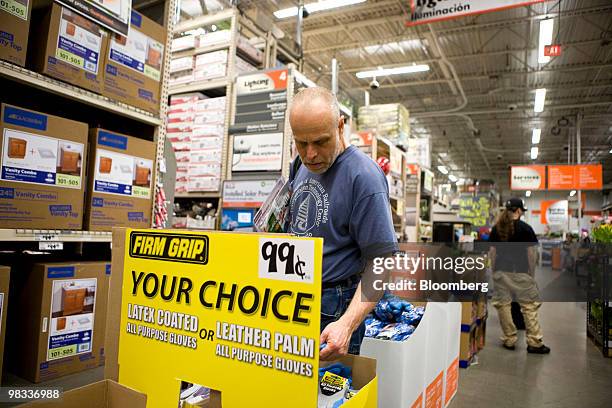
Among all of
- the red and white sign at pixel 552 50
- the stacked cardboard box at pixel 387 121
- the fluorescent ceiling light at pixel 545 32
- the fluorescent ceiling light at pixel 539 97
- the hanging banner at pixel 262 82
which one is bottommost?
the hanging banner at pixel 262 82

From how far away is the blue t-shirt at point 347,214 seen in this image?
1.37 meters

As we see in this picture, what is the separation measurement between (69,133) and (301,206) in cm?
115

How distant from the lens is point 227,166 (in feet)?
12.3

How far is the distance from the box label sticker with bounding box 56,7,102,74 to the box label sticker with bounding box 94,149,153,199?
417 millimetres

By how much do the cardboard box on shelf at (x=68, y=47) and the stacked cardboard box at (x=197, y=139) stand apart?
1792 mm

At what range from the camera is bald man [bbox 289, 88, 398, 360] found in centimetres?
137

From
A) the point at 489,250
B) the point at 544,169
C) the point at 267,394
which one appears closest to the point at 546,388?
the point at 489,250

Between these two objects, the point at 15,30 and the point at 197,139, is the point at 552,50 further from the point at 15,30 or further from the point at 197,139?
the point at 15,30

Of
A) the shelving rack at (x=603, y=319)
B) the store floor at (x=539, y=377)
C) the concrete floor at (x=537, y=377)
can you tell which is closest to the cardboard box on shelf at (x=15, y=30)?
the concrete floor at (x=537, y=377)

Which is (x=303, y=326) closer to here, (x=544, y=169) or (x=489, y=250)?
(x=489, y=250)

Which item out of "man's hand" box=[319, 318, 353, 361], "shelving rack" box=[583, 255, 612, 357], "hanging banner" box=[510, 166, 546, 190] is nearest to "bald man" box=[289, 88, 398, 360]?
"man's hand" box=[319, 318, 353, 361]

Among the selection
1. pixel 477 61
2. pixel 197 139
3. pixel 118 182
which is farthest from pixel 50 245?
pixel 477 61

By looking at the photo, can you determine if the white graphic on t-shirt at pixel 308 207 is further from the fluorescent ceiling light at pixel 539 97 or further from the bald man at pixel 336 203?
the fluorescent ceiling light at pixel 539 97

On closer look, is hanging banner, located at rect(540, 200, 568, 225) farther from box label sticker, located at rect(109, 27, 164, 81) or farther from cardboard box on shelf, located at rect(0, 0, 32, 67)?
cardboard box on shelf, located at rect(0, 0, 32, 67)
